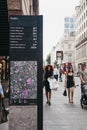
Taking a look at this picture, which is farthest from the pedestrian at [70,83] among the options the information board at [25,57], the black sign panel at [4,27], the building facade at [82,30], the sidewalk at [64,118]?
the building facade at [82,30]

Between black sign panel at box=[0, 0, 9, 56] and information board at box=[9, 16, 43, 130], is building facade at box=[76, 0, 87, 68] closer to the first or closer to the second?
black sign panel at box=[0, 0, 9, 56]

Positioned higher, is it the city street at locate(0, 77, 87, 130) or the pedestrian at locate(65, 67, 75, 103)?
the pedestrian at locate(65, 67, 75, 103)

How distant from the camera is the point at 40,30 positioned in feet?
23.0

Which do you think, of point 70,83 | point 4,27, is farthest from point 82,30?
point 4,27

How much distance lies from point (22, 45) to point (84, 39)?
314 ft

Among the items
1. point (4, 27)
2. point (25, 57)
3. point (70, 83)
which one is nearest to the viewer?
point (25, 57)

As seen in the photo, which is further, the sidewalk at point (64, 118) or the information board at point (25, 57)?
the sidewalk at point (64, 118)

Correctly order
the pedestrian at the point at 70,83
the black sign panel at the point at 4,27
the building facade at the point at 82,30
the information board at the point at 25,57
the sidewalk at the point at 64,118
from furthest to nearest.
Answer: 1. the building facade at the point at 82,30
2. the pedestrian at the point at 70,83
3. the black sign panel at the point at 4,27
4. the sidewalk at the point at 64,118
5. the information board at the point at 25,57

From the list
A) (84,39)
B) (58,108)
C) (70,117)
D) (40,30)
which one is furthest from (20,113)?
(84,39)

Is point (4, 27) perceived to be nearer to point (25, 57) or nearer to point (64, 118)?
point (64, 118)

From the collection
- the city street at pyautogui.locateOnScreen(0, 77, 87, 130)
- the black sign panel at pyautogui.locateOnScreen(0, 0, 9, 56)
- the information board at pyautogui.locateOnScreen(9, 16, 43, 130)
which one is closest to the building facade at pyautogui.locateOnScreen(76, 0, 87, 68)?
the city street at pyautogui.locateOnScreen(0, 77, 87, 130)

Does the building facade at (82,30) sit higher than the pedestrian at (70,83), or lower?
higher

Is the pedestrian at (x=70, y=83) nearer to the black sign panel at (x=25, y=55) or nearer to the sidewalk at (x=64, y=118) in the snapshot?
the sidewalk at (x=64, y=118)

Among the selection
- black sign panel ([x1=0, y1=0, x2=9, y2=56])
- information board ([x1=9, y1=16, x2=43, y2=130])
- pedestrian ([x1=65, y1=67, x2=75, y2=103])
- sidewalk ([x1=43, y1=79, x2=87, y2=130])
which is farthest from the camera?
pedestrian ([x1=65, y1=67, x2=75, y2=103])
